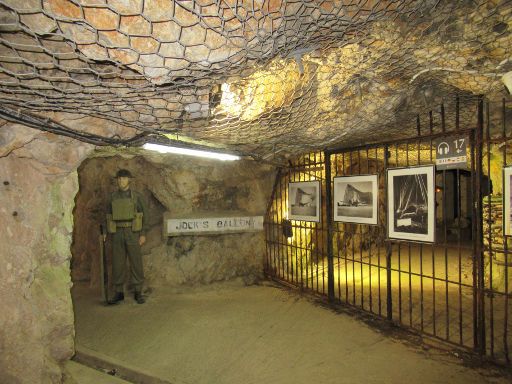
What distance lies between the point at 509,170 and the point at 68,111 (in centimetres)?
404

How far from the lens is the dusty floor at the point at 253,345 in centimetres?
319

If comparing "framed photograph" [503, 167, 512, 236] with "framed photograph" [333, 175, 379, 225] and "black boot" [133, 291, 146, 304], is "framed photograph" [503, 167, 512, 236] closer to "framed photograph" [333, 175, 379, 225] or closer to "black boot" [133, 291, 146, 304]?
"framed photograph" [333, 175, 379, 225]

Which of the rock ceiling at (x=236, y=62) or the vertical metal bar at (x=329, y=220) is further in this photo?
the vertical metal bar at (x=329, y=220)

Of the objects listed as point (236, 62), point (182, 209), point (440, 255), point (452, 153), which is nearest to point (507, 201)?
point (452, 153)

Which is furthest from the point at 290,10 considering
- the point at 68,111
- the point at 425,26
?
the point at 68,111

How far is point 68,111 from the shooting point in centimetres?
221

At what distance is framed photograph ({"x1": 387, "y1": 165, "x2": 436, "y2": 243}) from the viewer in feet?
12.0

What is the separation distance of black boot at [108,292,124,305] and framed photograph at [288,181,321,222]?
11.1 ft

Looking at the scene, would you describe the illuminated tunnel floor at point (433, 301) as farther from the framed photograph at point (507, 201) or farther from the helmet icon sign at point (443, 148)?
the helmet icon sign at point (443, 148)

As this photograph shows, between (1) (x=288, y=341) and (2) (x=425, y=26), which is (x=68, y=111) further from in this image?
(1) (x=288, y=341)

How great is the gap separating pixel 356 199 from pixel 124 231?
4059 mm

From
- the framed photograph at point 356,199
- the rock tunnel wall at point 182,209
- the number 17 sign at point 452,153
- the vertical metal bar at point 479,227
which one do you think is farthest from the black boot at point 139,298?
the number 17 sign at point 452,153

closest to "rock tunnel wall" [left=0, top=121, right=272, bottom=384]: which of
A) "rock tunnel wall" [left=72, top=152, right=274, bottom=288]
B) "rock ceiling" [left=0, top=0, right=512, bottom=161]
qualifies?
"rock ceiling" [left=0, top=0, right=512, bottom=161]

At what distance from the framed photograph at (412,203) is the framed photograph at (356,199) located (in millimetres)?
371
